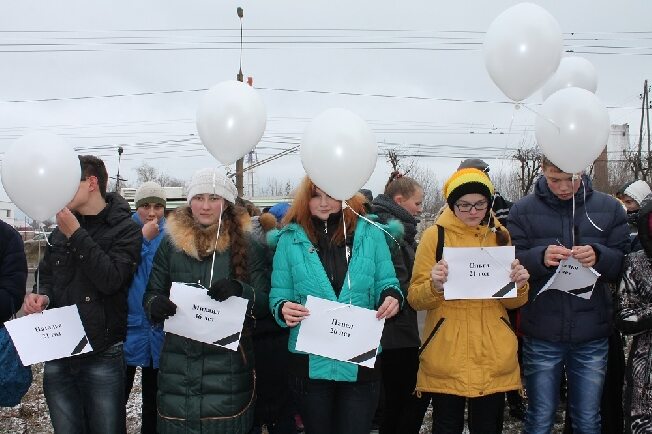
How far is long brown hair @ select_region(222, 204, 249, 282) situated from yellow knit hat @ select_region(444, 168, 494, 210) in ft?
3.67

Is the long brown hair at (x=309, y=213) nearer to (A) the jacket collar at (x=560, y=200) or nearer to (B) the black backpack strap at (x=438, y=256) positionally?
(B) the black backpack strap at (x=438, y=256)

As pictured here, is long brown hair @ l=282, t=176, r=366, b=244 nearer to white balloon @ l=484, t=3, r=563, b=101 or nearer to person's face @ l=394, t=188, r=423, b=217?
white balloon @ l=484, t=3, r=563, b=101

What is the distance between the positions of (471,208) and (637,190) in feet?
10.4

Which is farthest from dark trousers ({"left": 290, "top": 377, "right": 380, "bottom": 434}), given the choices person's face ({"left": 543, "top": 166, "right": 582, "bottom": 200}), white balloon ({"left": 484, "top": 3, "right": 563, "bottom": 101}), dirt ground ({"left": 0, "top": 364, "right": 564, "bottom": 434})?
dirt ground ({"left": 0, "top": 364, "right": 564, "bottom": 434})

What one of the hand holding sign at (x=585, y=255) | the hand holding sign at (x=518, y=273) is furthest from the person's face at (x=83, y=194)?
the hand holding sign at (x=585, y=255)

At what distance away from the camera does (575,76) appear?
12.5 ft

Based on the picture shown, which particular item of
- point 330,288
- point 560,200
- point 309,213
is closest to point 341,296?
point 330,288

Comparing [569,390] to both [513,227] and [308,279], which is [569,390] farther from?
[308,279]

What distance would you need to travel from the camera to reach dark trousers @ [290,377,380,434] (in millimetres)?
2770

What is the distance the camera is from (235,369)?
9.41 feet

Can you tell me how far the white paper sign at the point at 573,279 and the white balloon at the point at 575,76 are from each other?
139 centimetres

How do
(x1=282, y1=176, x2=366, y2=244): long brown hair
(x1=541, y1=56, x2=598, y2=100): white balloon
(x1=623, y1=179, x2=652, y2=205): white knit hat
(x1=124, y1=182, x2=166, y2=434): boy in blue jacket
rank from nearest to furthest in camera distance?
(x1=282, y1=176, x2=366, y2=244): long brown hair
(x1=124, y1=182, x2=166, y2=434): boy in blue jacket
(x1=541, y1=56, x2=598, y2=100): white balloon
(x1=623, y1=179, x2=652, y2=205): white knit hat

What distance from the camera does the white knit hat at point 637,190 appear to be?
5.29 metres

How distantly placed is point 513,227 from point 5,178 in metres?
2.77
